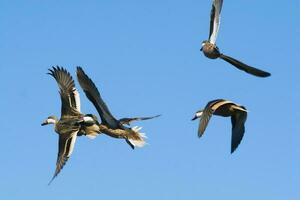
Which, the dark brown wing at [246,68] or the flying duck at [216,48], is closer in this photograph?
the dark brown wing at [246,68]

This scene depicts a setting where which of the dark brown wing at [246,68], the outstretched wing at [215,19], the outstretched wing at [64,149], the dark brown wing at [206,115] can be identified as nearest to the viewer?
the dark brown wing at [246,68]

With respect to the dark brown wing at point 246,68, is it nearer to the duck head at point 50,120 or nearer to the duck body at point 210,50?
the duck body at point 210,50

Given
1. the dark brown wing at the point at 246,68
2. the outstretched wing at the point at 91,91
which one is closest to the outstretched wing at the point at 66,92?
the outstretched wing at the point at 91,91

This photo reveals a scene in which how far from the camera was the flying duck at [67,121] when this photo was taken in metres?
21.3

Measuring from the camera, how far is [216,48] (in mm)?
19391

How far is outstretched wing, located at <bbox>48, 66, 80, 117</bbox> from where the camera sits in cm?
2302

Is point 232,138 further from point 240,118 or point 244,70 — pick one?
point 244,70

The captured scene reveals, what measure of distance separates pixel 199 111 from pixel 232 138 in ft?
5.49

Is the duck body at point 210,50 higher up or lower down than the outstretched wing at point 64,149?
higher up

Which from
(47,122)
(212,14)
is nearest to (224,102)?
(212,14)

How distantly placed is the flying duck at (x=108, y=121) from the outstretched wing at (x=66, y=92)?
2.44 metres

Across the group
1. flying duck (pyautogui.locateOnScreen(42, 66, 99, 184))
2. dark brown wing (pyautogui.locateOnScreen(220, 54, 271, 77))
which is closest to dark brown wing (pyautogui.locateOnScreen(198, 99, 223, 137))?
dark brown wing (pyautogui.locateOnScreen(220, 54, 271, 77))

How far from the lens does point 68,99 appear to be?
77.3 ft

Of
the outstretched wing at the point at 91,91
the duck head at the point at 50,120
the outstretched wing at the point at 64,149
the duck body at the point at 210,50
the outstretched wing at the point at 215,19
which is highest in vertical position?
the outstretched wing at the point at 215,19
